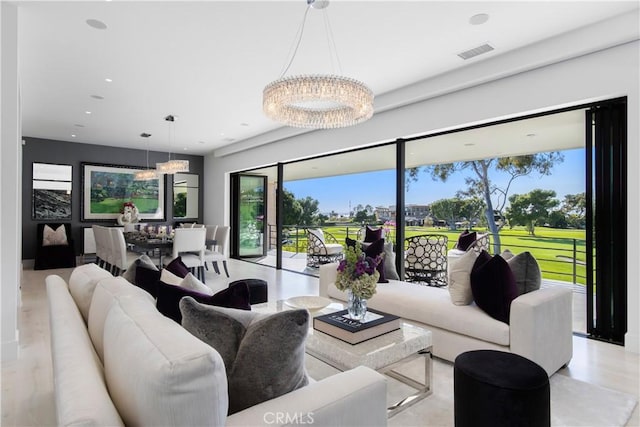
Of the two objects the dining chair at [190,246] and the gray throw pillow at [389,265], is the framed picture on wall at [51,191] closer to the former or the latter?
the dining chair at [190,246]

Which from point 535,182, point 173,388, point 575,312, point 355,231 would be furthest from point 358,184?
point 173,388

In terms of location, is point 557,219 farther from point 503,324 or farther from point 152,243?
point 152,243

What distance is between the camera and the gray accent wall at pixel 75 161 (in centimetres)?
770

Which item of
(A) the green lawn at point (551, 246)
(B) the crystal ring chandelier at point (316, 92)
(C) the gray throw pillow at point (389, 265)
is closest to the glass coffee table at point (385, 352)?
(C) the gray throw pillow at point (389, 265)

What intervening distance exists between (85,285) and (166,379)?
1.33 meters

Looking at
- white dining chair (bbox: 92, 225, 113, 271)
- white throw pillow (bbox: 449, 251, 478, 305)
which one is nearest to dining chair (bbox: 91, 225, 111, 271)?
white dining chair (bbox: 92, 225, 113, 271)

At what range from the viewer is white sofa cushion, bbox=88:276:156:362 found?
137 cm

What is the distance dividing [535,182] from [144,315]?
19.0 feet

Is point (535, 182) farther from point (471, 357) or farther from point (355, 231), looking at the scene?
point (471, 357)

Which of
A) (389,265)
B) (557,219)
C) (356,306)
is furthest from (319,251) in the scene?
(356,306)

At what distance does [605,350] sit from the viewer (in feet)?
10.4

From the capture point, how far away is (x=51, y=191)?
7980 millimetres

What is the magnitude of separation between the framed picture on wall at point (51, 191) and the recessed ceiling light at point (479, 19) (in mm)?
8733

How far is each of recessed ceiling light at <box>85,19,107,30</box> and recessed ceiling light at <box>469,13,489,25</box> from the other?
3.22 meters
